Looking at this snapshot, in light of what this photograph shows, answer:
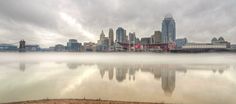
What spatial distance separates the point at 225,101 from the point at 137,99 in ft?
21.9

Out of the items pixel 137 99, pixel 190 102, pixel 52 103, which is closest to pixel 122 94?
pixel 137 99

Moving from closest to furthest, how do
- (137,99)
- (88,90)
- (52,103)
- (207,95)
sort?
(52,103) < (137,99) < (207,95) < (88,90)

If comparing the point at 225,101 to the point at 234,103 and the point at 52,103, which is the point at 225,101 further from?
the point at 52,103

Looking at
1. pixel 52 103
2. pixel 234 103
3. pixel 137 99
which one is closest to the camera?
pixel 52 103

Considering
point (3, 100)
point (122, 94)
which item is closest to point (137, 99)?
point (122, 94)

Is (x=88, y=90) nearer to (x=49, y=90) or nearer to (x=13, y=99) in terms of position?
(x=49, y=90)

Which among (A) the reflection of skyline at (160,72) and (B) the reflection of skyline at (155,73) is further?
(B) the reflection of skyline at (155,73)

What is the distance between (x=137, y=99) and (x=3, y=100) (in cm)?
1020

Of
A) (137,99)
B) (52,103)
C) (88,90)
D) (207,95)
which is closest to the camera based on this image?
(52,103)

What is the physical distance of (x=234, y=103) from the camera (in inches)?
675

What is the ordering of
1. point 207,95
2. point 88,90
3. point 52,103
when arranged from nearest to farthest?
point 52,103, point 207,95, point 88,90

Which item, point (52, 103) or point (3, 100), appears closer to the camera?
point (52, 103)

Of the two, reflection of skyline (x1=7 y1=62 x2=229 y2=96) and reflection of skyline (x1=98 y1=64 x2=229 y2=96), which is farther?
reflection of skyline (x1=7 y1=62 x2=229 y2=96)

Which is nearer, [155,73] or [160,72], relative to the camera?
[155,73]
